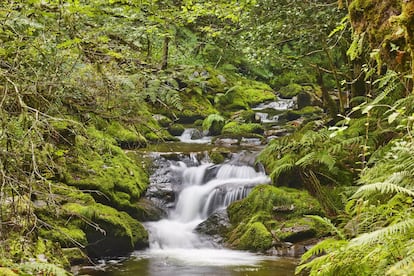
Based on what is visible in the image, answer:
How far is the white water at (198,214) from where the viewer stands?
25.3 ft

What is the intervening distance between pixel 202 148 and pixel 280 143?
3.07m

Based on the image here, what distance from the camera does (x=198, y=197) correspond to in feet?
32.5

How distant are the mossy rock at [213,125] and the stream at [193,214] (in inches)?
53.0

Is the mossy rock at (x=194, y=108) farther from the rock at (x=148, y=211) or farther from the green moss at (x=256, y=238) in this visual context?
the green moss at (x=256, y=238)

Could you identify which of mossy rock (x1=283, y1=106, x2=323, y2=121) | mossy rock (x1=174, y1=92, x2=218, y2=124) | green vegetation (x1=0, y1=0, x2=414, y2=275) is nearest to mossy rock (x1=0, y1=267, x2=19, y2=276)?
green vegetation (x1=0, y1=0, x2=414, y2=275)

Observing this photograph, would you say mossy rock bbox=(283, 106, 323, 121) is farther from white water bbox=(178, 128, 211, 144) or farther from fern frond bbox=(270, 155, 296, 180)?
fern frond bbox=(270, 155, 296, 180)

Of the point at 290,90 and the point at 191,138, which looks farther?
the point at 290,90

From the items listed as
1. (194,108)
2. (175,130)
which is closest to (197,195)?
(175,130)

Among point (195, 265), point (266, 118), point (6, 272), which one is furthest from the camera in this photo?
point (266, 118)

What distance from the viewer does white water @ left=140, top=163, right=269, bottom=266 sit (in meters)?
7.73

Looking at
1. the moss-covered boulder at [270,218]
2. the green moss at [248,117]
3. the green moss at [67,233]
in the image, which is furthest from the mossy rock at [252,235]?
the green moss at [248,117]

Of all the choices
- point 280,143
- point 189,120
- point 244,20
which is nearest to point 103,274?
point 280,143

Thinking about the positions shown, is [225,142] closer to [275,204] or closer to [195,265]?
[275,204]

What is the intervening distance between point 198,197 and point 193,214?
487mm
